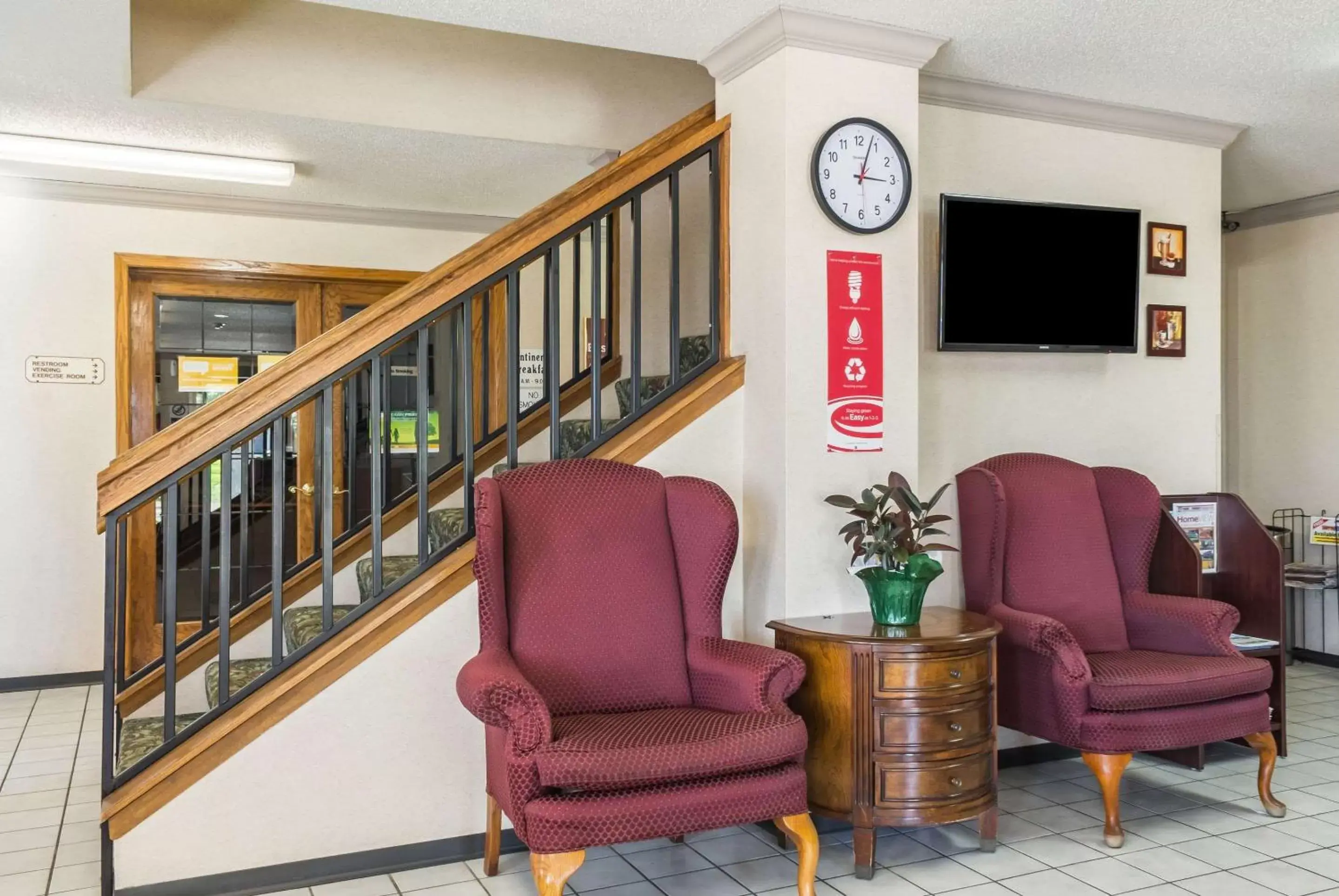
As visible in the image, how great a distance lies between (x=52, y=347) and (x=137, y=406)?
1.63 ft

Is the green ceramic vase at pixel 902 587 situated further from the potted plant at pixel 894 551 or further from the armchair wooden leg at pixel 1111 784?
the armchair wooden leg at pixel 1111 784

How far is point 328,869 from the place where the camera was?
3.18 metres

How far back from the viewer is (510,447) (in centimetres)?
361

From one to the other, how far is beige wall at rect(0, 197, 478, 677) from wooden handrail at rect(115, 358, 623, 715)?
68.0 inches

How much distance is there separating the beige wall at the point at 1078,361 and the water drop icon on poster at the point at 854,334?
0.59m

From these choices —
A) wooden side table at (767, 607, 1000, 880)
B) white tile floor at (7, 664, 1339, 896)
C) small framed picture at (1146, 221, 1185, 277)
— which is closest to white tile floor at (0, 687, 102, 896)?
white tile floor at (7, 664, 1339, 896)

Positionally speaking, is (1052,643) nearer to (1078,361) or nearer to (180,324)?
(1078,361)

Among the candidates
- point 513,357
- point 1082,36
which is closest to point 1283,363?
point 1082,36

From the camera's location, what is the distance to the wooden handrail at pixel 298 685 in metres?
2.97


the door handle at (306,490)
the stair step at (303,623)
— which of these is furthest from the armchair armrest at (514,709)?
the door handle at (306,490)

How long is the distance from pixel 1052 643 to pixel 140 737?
2.85 metres

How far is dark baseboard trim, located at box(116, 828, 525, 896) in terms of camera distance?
3025 millimetres

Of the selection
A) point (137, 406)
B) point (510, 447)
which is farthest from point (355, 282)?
point (510, 447)

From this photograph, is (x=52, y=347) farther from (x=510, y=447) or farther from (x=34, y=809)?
(x=510, y=447)
